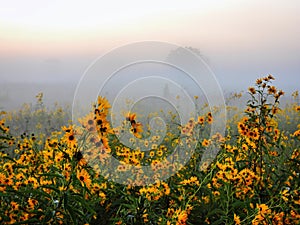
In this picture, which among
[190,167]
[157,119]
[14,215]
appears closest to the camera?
[14,215]

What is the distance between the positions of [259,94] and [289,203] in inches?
37.1

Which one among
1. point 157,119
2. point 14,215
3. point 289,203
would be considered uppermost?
point 157,119

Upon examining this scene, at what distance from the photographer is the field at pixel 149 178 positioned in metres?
2.11

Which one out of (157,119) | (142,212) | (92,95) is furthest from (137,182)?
(157,119)

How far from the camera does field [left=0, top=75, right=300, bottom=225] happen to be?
6.93 ft

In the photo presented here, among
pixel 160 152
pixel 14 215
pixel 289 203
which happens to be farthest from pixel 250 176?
→ pixel 14 215

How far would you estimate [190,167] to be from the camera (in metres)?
3.59

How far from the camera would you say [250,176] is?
2814mm

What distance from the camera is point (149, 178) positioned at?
3.39 metres

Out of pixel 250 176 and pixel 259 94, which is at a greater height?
pixel 259 94

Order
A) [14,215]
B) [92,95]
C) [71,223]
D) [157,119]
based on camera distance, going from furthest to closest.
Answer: [157,119]
[92,95]
[14,215]
[71,223]

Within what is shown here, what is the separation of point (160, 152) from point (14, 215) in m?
1.68

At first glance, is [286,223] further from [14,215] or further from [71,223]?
[14,215]

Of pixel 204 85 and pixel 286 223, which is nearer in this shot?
pixel 286 223
